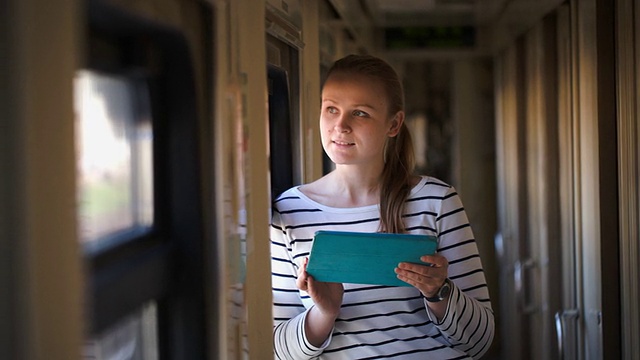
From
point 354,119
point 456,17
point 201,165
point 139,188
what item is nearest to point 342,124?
point 354,119

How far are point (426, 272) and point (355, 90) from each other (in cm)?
50

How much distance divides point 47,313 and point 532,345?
16.5ft

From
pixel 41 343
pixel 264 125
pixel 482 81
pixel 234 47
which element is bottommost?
pixel 41 343

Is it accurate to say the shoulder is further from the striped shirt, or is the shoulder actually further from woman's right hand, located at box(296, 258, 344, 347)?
woman's right hand, located at box(296, 258, 344, 347)

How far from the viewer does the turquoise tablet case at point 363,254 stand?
5.51 feet

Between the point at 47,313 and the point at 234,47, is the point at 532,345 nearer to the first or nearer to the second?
the point at 234,47

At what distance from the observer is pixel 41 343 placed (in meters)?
0.77

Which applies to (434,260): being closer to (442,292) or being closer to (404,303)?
(442,292)

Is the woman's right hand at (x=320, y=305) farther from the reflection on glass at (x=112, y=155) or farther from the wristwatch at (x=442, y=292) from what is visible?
the reflection on glass at (x=112, y=155)

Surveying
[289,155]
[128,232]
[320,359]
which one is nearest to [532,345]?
[289,155]

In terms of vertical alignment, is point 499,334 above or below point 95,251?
below

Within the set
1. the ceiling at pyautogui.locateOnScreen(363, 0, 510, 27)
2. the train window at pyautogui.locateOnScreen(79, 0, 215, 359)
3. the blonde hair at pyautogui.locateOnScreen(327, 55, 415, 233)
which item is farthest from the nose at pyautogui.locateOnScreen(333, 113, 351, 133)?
the ceiling at pyautogui.locateOnScreen(363, 0, 510, 27)

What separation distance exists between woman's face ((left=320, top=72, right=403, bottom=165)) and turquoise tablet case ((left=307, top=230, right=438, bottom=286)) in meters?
0.33

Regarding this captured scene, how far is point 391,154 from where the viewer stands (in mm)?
2111
